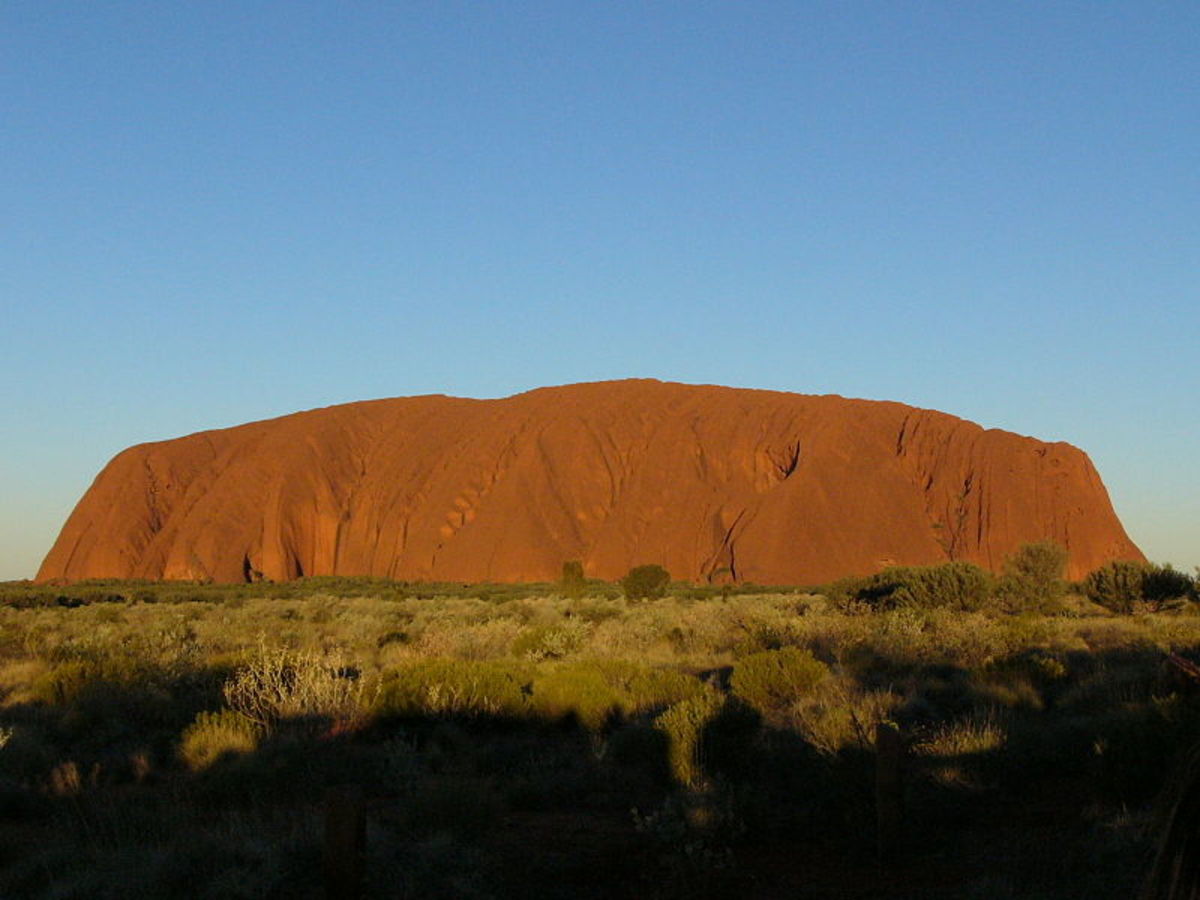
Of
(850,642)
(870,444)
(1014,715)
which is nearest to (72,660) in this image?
(850,642)

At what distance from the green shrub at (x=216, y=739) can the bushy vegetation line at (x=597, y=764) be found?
0.03 m

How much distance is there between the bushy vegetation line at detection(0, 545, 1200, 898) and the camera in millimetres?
6203

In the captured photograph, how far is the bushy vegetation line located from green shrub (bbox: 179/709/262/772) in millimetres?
30

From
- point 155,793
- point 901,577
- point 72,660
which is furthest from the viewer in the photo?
point 901,577

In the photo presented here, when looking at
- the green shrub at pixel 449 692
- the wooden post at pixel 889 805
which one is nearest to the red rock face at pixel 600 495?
the green shrub at pixel 449 692

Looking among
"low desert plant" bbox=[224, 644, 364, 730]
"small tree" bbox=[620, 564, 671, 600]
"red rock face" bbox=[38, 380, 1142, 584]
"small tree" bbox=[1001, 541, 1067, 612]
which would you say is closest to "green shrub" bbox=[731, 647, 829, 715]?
"low desert plant" bbox=[224, 644, 364, 730]

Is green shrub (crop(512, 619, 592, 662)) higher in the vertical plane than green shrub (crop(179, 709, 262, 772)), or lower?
lower

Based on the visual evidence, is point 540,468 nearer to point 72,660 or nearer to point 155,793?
point 72,660

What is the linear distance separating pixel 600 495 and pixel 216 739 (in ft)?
166

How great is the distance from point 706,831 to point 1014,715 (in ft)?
16.8

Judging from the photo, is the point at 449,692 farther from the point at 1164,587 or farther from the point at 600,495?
the point at 600,495

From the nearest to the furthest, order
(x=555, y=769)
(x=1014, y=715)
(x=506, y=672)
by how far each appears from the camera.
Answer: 1. (x=555, y=769)
2. (x=1014, y=715)
3. (x=506, y=672)

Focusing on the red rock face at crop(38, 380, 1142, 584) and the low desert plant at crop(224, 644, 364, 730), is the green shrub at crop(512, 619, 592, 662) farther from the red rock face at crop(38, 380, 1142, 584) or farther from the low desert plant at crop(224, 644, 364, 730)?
the red rock face at crop(38, 380, 1142, 584)

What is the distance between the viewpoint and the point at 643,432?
6275 cm
